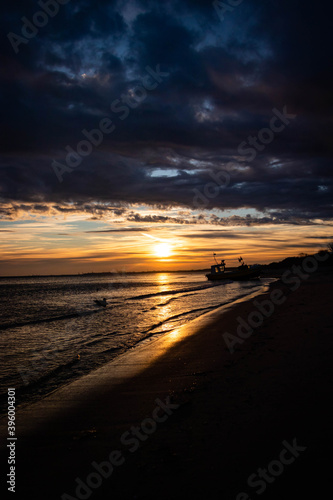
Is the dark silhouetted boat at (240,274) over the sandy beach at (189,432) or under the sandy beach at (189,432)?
under

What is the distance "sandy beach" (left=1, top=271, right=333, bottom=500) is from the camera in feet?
11.9

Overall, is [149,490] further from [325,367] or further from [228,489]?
[325,367]

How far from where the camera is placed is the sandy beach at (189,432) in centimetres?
363

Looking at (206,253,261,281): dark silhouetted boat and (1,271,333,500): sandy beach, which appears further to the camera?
(206,253,261,281): dark silhouetted boat

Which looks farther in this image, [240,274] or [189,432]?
[240,274]

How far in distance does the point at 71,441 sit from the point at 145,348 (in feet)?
24.3

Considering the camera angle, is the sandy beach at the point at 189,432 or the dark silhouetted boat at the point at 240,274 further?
the dark silhouetted boat at the point at 240,274

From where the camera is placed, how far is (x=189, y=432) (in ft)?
15.6

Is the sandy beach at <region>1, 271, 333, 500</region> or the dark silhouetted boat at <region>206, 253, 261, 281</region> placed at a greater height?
the sandy beach at <region>1, 271, 333, 500</region>

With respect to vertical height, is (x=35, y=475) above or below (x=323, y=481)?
below

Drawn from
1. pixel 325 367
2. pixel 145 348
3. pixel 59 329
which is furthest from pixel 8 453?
pixel 59 329

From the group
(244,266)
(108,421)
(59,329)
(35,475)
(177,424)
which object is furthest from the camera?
(244,266)

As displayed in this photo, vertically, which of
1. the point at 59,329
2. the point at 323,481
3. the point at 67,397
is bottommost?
the point at 59,329

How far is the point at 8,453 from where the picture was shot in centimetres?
479
